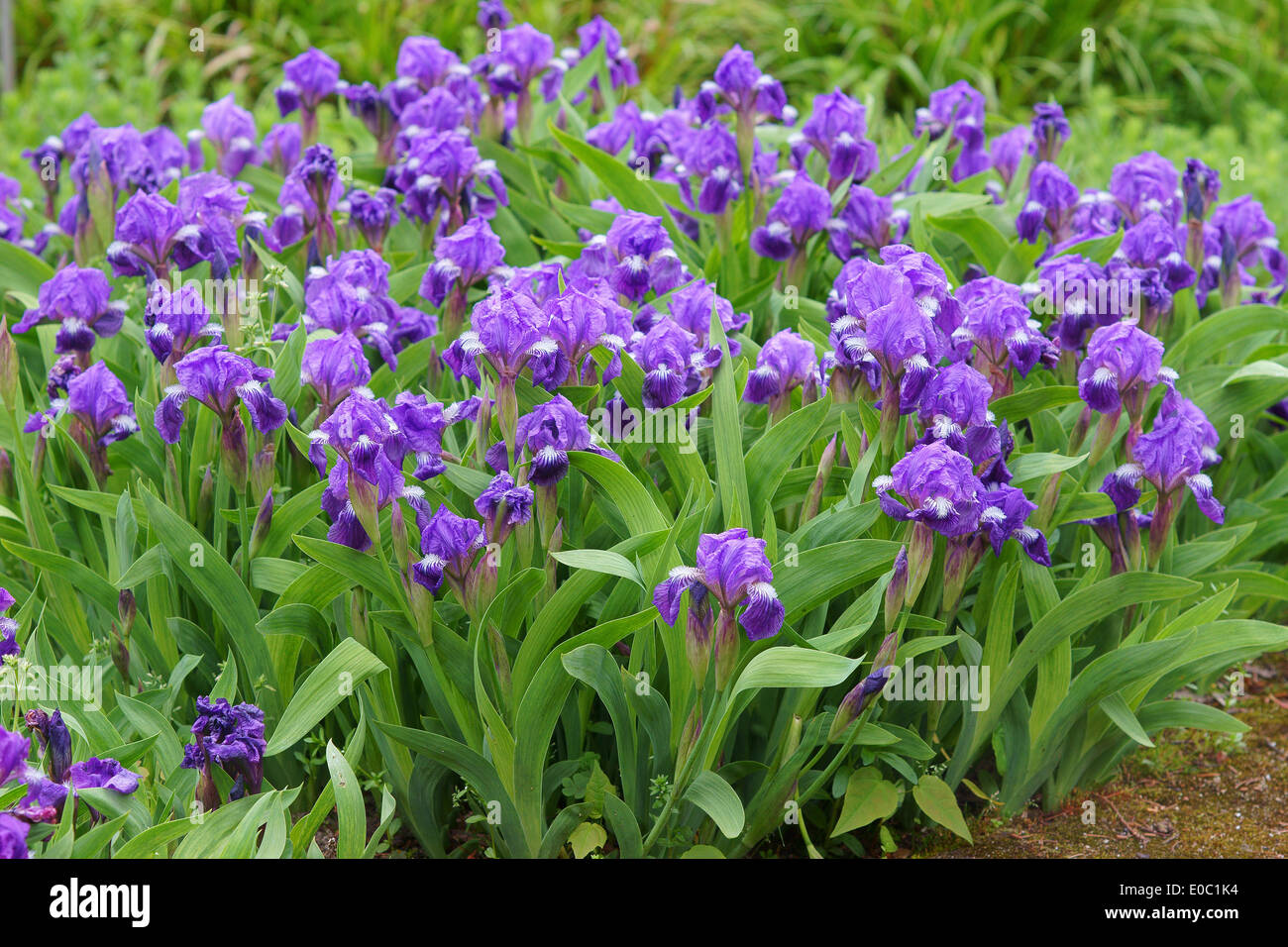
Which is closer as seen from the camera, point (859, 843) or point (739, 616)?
point (739, 616)

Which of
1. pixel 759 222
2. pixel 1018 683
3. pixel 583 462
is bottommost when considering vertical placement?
pixel 1018 683

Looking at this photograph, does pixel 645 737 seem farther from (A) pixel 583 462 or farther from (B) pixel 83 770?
(B) pixel 83 770

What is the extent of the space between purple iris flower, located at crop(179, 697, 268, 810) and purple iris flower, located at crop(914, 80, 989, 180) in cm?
276

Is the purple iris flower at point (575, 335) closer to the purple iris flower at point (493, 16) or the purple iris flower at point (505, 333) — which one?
the purple iris flower at point (505, 333)

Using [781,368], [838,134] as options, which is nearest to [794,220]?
[838,134]

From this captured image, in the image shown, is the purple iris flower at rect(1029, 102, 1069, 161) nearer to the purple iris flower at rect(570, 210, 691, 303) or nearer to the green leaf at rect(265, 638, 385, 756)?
the purple iris flower at rect(570, 210, 691, 303)

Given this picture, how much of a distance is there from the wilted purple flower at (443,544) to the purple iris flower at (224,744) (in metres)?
0.38

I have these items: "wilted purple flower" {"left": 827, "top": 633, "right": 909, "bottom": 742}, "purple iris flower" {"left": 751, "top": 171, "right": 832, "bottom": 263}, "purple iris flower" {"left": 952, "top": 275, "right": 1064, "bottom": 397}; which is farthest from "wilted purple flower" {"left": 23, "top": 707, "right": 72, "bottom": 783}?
"purple iris flower" {"left": 751, "top": 171, "right": 832, "bottom": 263}

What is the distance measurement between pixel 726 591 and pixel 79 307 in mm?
1715

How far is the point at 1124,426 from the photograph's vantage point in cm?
275

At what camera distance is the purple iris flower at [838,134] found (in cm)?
327

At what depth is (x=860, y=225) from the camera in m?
3.10
